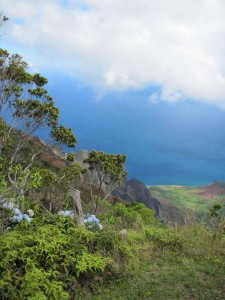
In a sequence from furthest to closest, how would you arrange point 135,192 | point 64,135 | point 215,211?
1. point 135,192
2. point 64,135
3. point 215,211

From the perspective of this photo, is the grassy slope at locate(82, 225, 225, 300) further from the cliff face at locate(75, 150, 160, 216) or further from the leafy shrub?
the cliff face at locate(75, 150, 160, 216)

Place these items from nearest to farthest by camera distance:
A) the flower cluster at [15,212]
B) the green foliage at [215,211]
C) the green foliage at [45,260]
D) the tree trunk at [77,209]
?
the green foliage at [45,260] → the flower cluster at [15,212] → the tree trunk at [77,209] → the green foliage at [215,211]

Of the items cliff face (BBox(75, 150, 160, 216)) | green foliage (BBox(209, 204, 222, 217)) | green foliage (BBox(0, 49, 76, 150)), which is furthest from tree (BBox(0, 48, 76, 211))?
cliff face (BBox(75, 150, 160, 216))

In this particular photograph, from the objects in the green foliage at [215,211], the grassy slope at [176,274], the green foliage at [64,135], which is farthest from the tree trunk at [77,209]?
the green foliage at [64,135]

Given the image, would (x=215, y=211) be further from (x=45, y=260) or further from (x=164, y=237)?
(x=45, y=260)

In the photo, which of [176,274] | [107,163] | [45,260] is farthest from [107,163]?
[45,260]

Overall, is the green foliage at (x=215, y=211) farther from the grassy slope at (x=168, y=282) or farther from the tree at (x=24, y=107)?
the tree at (x=24, y=107)

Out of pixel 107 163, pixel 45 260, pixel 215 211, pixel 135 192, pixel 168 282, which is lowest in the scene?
pixel 168 282

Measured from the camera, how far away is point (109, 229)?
8250 millimetres

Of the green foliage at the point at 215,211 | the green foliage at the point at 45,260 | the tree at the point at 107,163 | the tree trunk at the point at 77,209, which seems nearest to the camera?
the green foliage at the point at 45,260

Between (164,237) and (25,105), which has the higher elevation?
(25,105)

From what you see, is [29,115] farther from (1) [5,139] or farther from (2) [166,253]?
(2) [166,253]

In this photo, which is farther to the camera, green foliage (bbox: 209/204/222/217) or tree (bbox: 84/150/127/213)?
tree (bbox: 84/150/127/213)

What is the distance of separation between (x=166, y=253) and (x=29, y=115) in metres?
13.5
